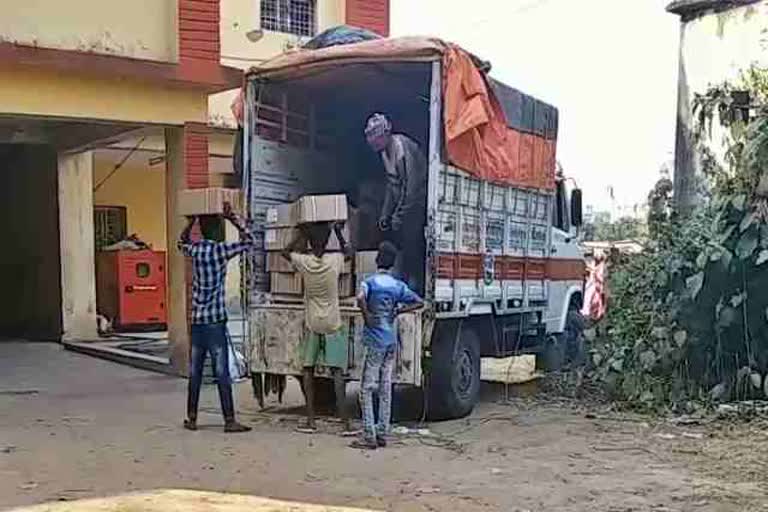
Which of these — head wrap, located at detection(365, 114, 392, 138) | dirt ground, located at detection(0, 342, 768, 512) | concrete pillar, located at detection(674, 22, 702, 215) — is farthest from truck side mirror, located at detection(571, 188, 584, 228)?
head wrap, located at detection(365, 114, 392, 138)

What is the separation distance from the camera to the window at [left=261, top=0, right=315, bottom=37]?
56.3 ft

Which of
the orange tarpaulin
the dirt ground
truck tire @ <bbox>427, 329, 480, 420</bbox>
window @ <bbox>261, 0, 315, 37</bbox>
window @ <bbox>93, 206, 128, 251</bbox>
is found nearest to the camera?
the dirt ground

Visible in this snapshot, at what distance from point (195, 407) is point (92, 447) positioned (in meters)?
1.07

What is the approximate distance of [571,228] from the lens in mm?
12781

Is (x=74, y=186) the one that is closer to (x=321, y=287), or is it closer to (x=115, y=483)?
(x=321, y=287)

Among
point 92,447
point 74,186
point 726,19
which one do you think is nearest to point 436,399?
point 92,447

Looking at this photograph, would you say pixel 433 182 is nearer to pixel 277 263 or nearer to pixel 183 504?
pixel 277 263

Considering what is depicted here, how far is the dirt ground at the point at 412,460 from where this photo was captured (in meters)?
6.58

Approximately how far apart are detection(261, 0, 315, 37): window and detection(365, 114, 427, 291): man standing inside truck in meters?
8.49

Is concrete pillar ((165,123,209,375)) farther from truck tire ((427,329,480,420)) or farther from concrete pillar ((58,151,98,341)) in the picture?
concrete pillar ((58,151,98,341))

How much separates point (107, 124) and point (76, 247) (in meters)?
4.83

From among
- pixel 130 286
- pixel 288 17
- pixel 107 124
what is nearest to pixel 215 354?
pixel 107 124

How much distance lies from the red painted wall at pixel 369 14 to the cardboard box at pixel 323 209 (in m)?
7.92

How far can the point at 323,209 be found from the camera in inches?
350
